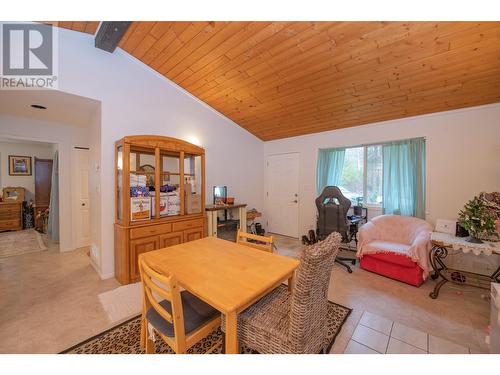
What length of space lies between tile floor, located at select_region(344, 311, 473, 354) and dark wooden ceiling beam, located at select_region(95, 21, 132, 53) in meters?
3.76

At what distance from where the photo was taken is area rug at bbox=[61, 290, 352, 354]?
1527mm

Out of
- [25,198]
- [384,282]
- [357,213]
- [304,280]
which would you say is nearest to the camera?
[304,280]

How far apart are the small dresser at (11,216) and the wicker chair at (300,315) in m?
6.95

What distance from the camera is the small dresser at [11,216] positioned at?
5008 mm

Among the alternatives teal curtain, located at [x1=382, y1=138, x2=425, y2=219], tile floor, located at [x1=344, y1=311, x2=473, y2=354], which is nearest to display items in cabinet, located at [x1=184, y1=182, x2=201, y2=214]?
tile floor, located at [x1=344, y1=311, x2=473, y2=354]

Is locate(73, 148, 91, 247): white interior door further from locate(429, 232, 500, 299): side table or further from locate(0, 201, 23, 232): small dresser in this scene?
locate(429, 232, 500, 299): side table

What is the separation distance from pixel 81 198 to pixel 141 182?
7.10ft

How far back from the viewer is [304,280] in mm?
1071

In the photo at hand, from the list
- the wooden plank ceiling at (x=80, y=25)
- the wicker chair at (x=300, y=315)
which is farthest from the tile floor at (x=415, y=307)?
the wooden plank ceiling at (x=80, y=25)

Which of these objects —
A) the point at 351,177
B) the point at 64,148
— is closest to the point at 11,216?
the point at 64,148

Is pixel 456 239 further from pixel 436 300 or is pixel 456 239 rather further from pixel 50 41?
pixel 50 41

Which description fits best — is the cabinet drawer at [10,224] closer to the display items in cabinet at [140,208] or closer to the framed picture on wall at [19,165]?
the framed picture on wall at [19,165]

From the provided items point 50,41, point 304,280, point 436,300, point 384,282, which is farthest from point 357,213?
point 50,41
